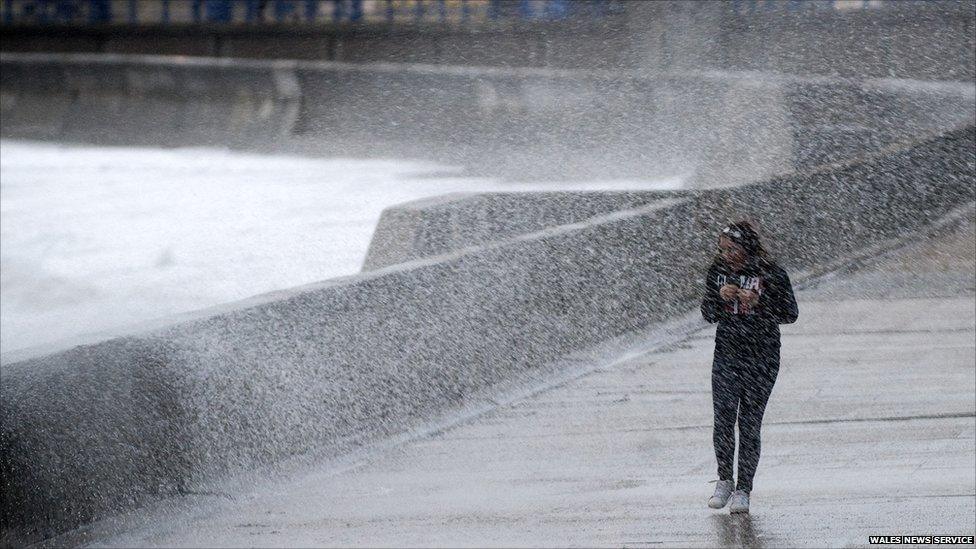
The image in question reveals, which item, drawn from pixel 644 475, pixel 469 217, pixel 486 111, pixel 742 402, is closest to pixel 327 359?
pixel 644 475

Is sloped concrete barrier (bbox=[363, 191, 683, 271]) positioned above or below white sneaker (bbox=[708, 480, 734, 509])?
below

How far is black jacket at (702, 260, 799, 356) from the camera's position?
10.8ft

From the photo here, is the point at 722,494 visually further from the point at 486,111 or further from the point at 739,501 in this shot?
the point at 486,111

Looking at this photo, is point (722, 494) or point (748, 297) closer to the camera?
point (748, 297)

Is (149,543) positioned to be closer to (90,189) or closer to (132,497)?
(132,497)

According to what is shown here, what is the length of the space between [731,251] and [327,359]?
2.57 m

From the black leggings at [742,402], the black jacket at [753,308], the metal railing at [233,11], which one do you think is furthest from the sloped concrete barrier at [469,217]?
the metal railing at [233,11]

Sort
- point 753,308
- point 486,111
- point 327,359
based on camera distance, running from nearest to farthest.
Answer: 1. point 753,308
2. point 327,359
3. point 486,111

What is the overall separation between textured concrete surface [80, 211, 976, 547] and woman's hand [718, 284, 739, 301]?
2.59ft

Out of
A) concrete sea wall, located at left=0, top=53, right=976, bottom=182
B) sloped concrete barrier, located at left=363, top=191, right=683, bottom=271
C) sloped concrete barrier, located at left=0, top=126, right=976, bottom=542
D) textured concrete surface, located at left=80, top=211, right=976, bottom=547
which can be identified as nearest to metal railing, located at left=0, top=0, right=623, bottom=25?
concrete sea wall, located at left=0, top=53, right=976, bottom=182

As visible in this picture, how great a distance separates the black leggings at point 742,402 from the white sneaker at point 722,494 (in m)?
0.03

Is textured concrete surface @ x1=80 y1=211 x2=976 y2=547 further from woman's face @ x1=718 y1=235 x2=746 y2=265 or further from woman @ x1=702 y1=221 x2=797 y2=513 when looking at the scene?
woman's face @ x1=718 y1=235 x2=746 y2=265

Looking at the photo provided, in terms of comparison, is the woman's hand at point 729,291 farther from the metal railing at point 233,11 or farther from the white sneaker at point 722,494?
the metal railing at point 233,11

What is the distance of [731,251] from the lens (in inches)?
127
